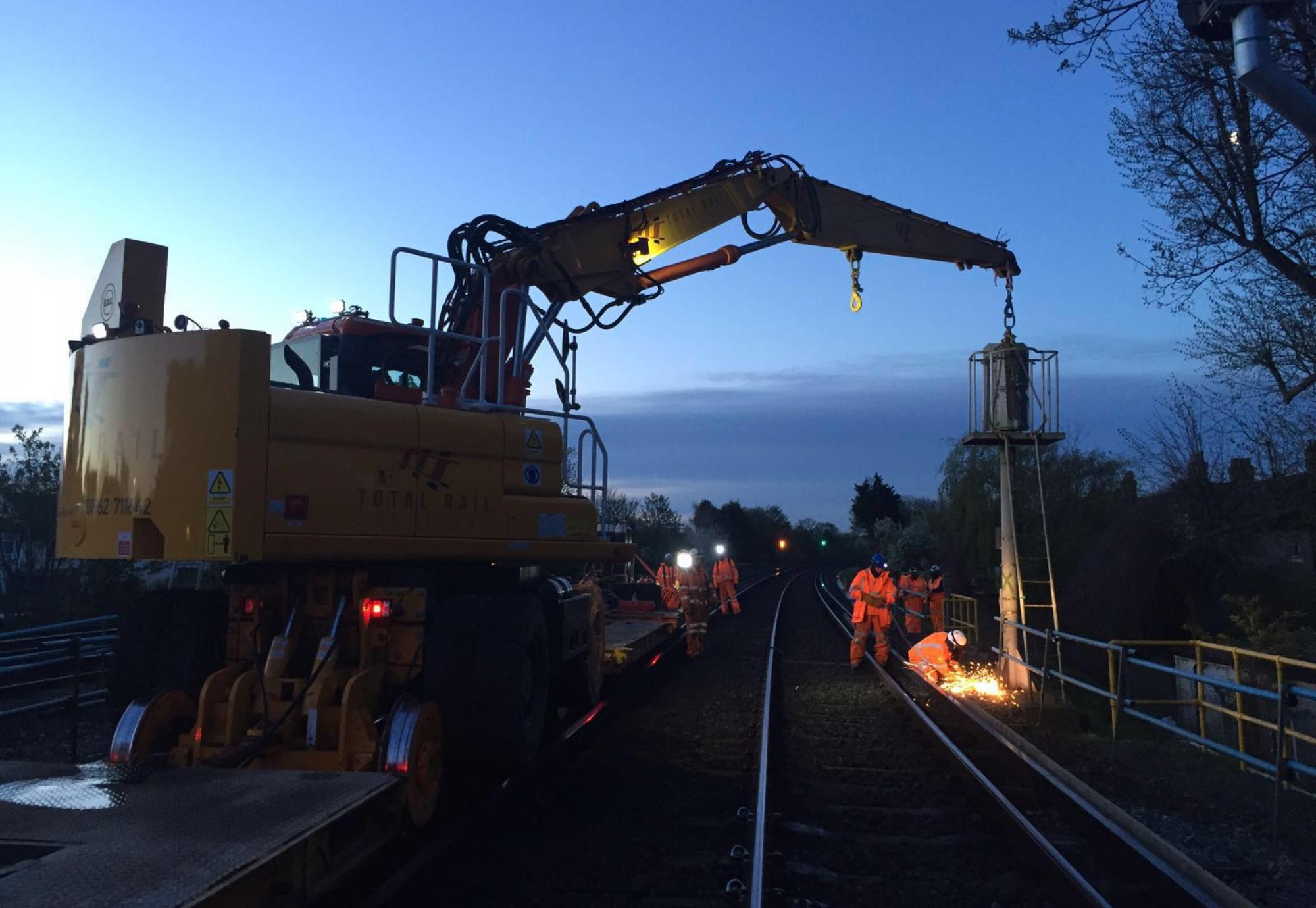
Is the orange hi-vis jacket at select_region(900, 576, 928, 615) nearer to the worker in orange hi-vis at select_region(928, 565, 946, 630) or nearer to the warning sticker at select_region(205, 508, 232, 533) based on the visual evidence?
the worker in orange hi-vis at select_region(928, 565, 946, 630)

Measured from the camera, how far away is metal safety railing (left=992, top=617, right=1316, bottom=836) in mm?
6754

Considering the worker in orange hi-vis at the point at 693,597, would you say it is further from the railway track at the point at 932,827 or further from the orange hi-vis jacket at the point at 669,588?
the railway track at the point at 932,827

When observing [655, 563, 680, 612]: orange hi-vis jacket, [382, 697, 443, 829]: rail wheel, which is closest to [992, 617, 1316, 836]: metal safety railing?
[382, 697, 443, 829]: rail wheel

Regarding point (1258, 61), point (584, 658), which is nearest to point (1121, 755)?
point (584, 658)

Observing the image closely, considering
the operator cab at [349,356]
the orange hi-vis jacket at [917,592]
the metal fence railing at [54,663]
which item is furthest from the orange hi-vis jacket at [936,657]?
the metal fence railing at [54,663]

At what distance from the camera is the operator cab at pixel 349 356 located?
295 inches

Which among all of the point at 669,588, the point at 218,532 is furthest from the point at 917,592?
the point at 218,532

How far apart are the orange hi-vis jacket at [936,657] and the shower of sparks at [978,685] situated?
0.12 metres

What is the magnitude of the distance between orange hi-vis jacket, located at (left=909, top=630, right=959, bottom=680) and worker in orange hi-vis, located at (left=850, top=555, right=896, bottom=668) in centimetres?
101

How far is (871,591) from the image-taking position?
47.1 feet

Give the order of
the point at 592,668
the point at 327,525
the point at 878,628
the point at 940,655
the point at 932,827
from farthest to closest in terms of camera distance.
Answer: the point at 878,628 < the point at 940,655 < the point at 592,668 < the point at 932,827 < the point at 327,525

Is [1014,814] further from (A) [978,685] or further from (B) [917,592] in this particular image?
(B) [917,592]

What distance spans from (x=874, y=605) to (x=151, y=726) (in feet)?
34.8

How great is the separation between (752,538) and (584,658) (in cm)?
8726
